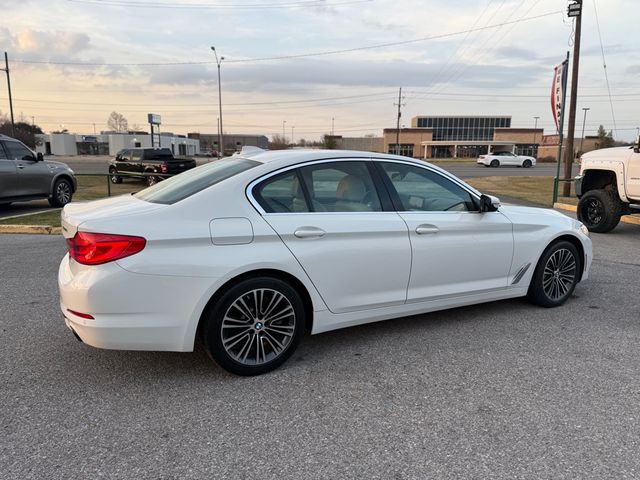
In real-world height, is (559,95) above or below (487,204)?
above

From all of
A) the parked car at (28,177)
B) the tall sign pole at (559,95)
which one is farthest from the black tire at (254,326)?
the tall sign pole at (559,95)

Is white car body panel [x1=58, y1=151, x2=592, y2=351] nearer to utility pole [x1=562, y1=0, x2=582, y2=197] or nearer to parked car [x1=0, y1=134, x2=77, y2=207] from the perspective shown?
parked car [x1=0, y1=134, x2=77, y2=207]

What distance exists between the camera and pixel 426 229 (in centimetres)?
400

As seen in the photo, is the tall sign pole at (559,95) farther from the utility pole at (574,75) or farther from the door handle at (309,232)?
the door handle at (309,232)

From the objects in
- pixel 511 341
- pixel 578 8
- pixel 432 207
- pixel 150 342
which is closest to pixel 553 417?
pixel 511 341

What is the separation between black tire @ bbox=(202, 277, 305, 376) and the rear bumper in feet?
0.50

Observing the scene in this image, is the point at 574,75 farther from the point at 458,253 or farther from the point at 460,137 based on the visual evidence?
the point at 460,137

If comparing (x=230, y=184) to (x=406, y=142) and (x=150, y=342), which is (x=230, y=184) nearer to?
(x=150, y=342)

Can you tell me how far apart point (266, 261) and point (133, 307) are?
34.9 inches

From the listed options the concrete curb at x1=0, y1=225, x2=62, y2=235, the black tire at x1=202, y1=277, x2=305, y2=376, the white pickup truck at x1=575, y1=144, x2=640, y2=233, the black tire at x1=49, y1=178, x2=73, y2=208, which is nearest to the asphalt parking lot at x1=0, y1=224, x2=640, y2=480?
the black tire at x1=202, y1=277, x2=305, y2=376

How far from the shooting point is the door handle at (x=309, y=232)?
3.47 m

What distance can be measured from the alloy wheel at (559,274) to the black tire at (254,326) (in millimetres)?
2750

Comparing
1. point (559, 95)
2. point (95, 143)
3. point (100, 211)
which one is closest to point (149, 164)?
point (559, 95)

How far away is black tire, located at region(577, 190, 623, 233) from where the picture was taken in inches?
361
